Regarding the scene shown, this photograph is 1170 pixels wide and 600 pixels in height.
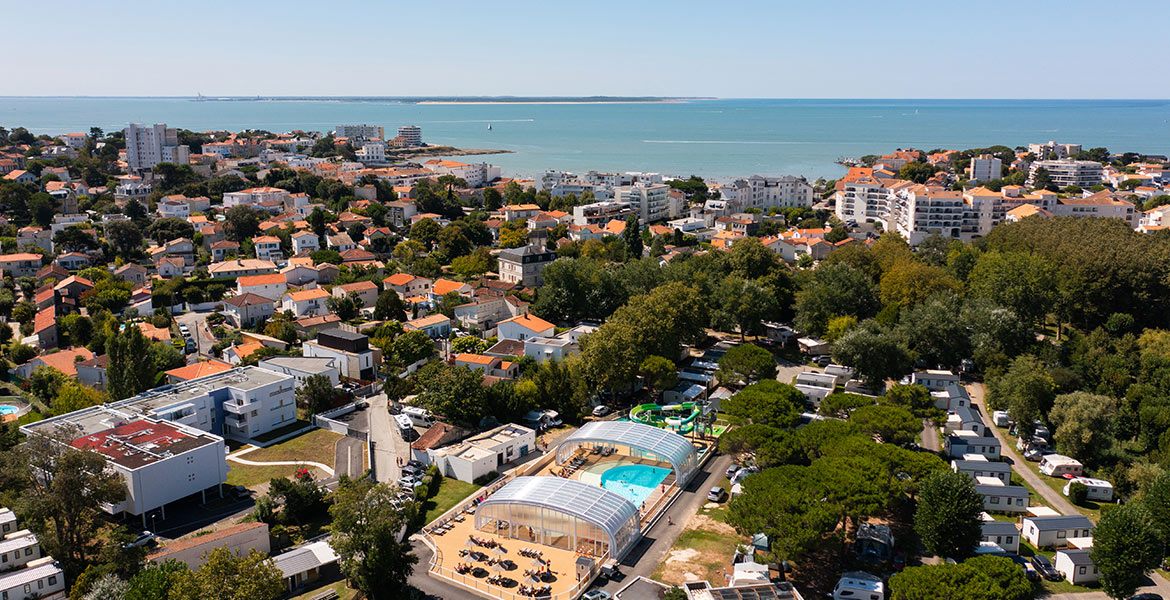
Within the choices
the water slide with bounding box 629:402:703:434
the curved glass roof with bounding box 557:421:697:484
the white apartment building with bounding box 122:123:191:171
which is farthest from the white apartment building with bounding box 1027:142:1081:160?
the white apartment building with bounding box 122:123:191:171

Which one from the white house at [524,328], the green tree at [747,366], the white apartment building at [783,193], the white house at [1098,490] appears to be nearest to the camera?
the white house at [1098,490]

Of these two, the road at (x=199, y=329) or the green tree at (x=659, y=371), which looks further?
the road at (x=199, y=329)

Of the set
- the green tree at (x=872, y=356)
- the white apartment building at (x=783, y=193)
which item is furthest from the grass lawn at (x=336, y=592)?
the white apartment building at (x=783, y=193)

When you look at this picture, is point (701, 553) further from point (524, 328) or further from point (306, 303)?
point (306, 303)

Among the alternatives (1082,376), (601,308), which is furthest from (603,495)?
(1082,376)

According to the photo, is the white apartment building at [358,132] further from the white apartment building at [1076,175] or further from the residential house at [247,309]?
the white apartment building at [1076,175]

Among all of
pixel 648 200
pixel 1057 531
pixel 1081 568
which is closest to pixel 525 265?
pixel 648 200

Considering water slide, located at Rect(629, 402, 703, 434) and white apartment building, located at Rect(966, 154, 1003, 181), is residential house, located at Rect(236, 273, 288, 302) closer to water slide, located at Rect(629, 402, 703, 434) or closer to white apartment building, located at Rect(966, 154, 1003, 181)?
water slide, located at Rect(629, 402, 703, 434)

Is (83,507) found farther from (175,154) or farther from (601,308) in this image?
(175,154)
